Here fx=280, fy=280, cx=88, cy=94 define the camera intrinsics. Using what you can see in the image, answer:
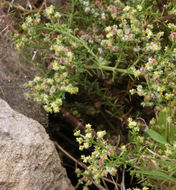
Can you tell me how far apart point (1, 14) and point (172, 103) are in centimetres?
172

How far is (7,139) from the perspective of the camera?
1.79 metres

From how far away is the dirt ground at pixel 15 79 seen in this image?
8.23 feet

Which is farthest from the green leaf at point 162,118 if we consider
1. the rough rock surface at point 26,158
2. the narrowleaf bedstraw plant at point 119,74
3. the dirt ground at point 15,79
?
the dirt ground at point 15,79

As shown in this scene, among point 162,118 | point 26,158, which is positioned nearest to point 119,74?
point 162,118

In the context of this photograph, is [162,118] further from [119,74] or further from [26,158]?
[26,158]

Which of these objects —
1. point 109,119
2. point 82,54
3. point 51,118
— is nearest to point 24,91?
point 51,118

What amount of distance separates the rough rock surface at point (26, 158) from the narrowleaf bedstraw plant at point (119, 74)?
0.69ft

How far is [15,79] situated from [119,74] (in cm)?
98

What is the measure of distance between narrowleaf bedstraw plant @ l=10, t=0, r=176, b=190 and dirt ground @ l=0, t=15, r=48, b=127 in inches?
5.0

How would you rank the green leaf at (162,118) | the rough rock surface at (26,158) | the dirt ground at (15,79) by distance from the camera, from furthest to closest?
the dirt ground at (15,79) < the green leaf at (162,118) < the rough rock surface at (26,158)

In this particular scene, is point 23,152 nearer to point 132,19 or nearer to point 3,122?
point 3,122

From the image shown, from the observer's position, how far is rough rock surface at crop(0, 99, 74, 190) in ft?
5.63

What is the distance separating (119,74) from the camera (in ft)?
8.62

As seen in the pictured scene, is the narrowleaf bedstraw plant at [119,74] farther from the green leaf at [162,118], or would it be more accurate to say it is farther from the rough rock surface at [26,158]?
the rough rock surface at [26,158]
